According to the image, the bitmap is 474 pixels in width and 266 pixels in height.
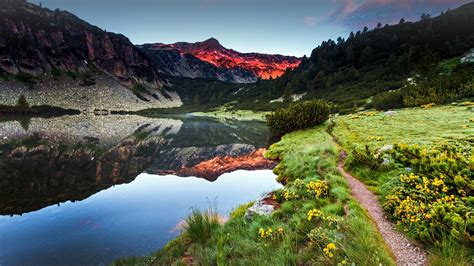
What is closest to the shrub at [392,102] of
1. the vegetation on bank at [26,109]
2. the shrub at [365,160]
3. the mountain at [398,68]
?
the mountain at [398,68]

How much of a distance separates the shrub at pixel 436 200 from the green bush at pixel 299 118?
35.0 m

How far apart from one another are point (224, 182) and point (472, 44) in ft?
519

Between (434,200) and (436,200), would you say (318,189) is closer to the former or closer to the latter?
(434,200)

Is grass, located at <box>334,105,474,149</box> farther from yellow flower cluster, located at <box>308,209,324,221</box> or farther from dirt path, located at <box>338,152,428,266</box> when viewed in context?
yellow flower cluster, located at <box>308,209,324,221</box>

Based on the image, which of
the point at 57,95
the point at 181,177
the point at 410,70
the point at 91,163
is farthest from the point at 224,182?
the point at 57,95

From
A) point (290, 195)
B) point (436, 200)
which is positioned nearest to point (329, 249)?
point (436, 200)

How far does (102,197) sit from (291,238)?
52.4 ft

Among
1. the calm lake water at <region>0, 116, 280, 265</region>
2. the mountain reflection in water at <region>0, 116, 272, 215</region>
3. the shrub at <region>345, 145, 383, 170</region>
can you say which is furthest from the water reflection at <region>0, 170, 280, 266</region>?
the shrub at <region>345, 145, 383, 170</region>

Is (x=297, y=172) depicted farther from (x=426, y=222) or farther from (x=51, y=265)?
(x=51, y=265)

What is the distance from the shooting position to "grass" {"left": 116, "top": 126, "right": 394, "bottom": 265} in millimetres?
7111

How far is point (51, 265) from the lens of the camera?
36.3 ft

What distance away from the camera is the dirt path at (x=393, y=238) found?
7.36 metres

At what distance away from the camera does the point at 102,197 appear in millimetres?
19609

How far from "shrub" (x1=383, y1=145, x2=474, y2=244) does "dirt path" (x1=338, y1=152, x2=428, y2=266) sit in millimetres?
348
